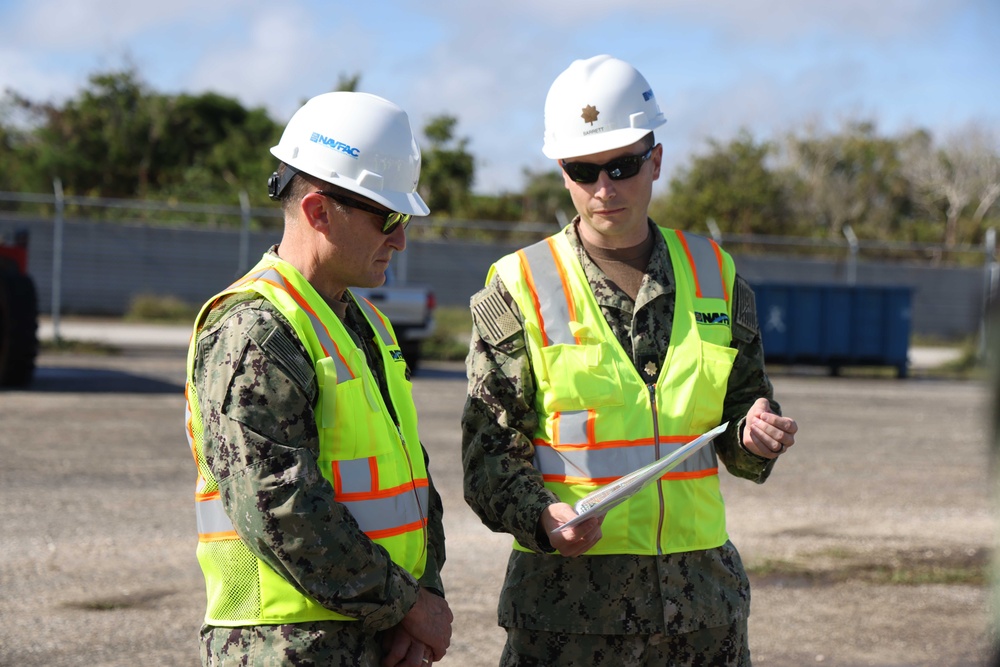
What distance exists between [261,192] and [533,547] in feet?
89.8

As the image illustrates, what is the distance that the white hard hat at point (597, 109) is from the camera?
2873 mm

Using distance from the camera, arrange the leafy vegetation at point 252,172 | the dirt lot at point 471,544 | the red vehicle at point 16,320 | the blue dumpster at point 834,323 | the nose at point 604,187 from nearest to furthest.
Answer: the nose at point 604,187 → the dirt lot at point 471,544 → the red vehicle at point 16,320 → the blue dumpster at point 834,323 → the leafy vegetation at point 252,172

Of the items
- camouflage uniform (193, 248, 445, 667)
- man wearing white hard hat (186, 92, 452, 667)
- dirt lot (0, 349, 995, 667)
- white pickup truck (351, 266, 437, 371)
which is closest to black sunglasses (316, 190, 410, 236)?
man wearing white hard hat (186, 92, 452, 667)

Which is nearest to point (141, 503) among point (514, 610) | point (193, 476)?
point (193, 476)

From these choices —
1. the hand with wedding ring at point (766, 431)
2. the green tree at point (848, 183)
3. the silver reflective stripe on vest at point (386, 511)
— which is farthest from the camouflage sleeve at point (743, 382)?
the green tree at point (848, 183)

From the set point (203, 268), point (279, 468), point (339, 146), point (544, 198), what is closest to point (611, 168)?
point (339, 146)

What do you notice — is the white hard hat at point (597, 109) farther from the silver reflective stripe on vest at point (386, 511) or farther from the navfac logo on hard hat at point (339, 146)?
the silver reflective stripe on vest at point (386, 511)

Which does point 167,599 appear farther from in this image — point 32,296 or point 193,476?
point 32,296

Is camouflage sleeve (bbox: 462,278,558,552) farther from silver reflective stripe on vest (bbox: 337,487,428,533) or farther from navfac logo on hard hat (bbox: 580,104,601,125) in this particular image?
navfac logo on hard hat (bbox: 580,104,601,125)

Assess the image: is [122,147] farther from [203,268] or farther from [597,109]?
[597,109]

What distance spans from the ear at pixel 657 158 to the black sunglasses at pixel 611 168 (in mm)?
94

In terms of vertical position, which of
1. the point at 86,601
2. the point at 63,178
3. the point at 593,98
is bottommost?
the point at 86,601

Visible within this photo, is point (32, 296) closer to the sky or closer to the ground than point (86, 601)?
closer to the sky

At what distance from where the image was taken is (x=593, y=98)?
289cm
